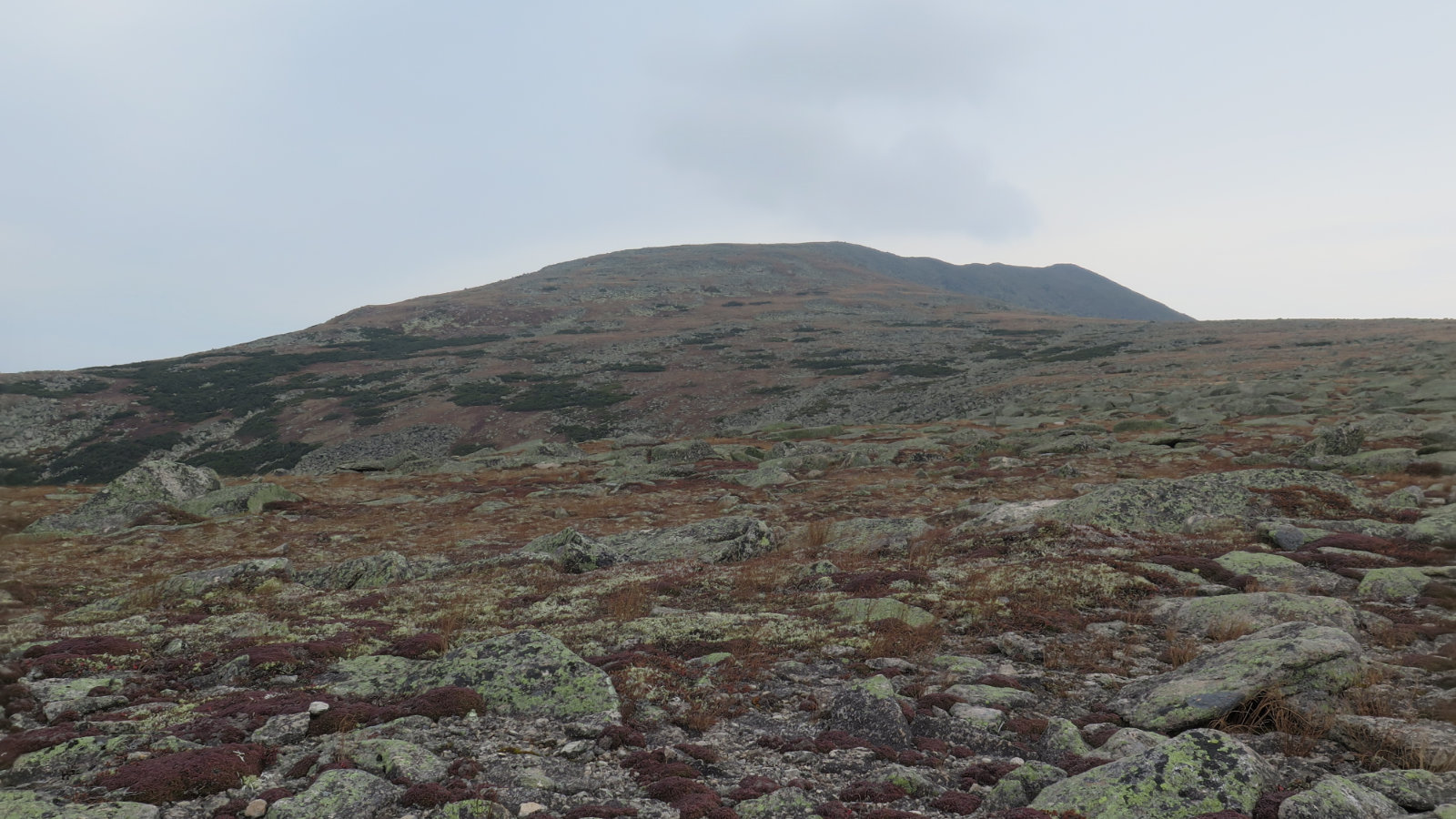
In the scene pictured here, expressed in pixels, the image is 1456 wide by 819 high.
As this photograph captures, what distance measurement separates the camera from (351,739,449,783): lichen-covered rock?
7707 millimetres

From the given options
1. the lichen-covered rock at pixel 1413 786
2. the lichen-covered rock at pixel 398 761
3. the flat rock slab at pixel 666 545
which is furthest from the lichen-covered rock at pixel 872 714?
the flat rock slab at pixel 666 545

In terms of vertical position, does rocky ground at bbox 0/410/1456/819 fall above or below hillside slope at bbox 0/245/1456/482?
below

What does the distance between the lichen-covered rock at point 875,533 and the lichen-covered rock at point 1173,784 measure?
14.4 m

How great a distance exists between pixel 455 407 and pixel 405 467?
40.3m

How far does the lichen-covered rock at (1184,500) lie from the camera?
21094mm

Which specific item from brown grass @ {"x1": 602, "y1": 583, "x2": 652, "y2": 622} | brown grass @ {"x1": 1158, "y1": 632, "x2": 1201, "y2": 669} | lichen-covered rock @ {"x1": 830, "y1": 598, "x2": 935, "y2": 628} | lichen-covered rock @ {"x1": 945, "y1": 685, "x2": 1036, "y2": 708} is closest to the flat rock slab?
brown grass @ {"x1": 602, "y1": 583, "x2": 652, "y2": 622}

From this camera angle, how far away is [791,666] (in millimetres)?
11922

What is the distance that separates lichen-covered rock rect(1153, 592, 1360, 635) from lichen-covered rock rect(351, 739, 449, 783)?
43.7ft

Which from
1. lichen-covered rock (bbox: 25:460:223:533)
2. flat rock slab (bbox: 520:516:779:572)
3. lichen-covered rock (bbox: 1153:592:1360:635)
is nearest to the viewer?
lichen-covered rock (bbox: 1153:592:1360:635)

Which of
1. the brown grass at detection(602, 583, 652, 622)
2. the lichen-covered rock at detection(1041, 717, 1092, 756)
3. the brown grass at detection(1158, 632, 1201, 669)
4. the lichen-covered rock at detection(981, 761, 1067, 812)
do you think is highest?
the lichen-covered rock at detection(981, 761, 1067, 812)

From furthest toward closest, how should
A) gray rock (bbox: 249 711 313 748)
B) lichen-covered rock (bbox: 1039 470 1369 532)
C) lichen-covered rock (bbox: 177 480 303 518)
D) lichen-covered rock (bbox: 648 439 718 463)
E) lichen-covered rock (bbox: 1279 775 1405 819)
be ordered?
lichen-covered rock (bbox: 648 439 718 463) → lichen-covered rock (bbox: 177 480 303 518) → lichen-covered rock (bbox: 1039 470 1369 532) → gray rock (bbox: 249 711 313 748) → lichen-covered rock (bbox: 1279 775 1405 819)

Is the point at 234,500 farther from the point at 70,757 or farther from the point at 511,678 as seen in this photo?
the point at 511,678

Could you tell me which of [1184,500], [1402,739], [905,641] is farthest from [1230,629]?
[1184,500]

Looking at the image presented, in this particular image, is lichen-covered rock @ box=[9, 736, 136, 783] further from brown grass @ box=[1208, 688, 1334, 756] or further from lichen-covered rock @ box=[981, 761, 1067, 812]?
brown grass @ box=[1208, 688, 1334, 756]
